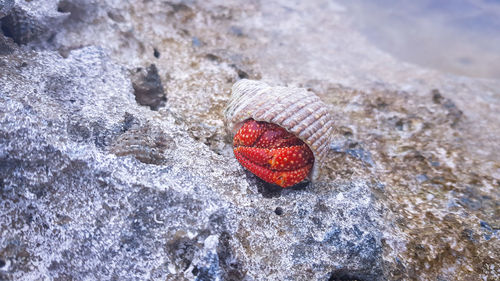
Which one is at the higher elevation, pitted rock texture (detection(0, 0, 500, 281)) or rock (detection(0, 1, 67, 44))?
rock (detection(0, 1, 67, 44))

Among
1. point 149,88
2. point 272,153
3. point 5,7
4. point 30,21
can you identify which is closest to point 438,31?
point 272,153

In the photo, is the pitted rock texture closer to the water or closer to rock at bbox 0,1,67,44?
rock at bbox 0,1,67,44

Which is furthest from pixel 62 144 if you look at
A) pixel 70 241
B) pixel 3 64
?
pixel 3 64

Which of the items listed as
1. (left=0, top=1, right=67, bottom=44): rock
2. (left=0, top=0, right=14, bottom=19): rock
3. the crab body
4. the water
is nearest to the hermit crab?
the crab body

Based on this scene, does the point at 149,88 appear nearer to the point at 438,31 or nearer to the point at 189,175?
the point at 189,175

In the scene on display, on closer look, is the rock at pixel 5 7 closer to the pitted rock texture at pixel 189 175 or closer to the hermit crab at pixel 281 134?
the pitted rock texture at pixel 189 175

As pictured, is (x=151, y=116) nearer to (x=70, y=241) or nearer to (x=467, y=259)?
(x=70, y=241)
